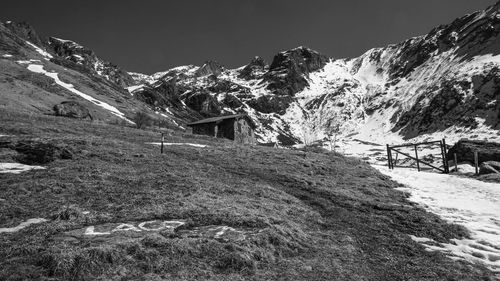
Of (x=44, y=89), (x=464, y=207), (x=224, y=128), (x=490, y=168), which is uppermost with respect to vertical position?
(x=44, y=89)

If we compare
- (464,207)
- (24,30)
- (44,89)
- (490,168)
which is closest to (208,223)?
(464,207)

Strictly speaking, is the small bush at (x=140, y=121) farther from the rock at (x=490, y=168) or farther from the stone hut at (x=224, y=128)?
the rock at (x=490, y=168)

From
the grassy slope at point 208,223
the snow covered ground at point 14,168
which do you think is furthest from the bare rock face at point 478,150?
the snow covered ground at point 14,168

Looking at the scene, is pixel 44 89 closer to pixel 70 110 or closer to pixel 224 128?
pixel 70 110

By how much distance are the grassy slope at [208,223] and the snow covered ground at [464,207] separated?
0.74 m

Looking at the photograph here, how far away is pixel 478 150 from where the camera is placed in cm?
3228

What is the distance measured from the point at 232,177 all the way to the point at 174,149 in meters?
8.45

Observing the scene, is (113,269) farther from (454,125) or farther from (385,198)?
(454,125)

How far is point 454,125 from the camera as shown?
145250mm

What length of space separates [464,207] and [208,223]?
Answer: 1279 centimetres

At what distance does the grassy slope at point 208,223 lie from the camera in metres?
7.59

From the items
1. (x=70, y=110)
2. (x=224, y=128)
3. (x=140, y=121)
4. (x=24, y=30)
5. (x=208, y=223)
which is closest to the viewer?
(x=208, y=223)

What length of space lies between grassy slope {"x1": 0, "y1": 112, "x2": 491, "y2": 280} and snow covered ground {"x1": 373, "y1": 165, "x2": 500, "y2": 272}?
74cm

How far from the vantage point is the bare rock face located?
102 feet
